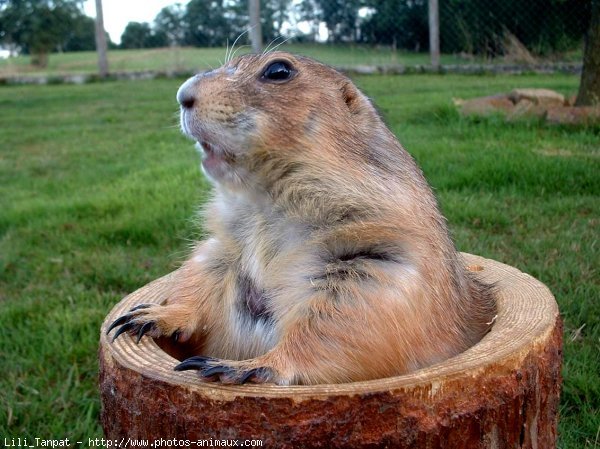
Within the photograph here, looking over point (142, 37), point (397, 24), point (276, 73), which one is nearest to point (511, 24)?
point (397, 24)

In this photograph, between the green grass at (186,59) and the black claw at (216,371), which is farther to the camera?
the green grass at (186,59)

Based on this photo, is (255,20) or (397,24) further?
(397,24)

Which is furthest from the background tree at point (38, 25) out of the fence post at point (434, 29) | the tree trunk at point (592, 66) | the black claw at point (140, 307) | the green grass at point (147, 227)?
the black claw at point (140, 307)

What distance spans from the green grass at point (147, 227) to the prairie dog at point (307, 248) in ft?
1.91

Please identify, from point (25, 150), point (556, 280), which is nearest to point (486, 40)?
point (25, 150)

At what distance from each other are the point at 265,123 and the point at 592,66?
7023 millimetres

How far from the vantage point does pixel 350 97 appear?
215 cm

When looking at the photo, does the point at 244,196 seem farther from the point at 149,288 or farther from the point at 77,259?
the point at 77,259

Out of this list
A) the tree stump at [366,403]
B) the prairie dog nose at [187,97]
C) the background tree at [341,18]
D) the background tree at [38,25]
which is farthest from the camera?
the background tree at [38,25]

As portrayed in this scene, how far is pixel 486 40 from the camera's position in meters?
14.0

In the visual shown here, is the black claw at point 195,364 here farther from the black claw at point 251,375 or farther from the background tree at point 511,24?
the background tree at point 511,24

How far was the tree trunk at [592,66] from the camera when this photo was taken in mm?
7926

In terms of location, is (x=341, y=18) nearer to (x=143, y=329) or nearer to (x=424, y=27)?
(x=424, y=27)

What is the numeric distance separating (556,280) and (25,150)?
6.73 meters
